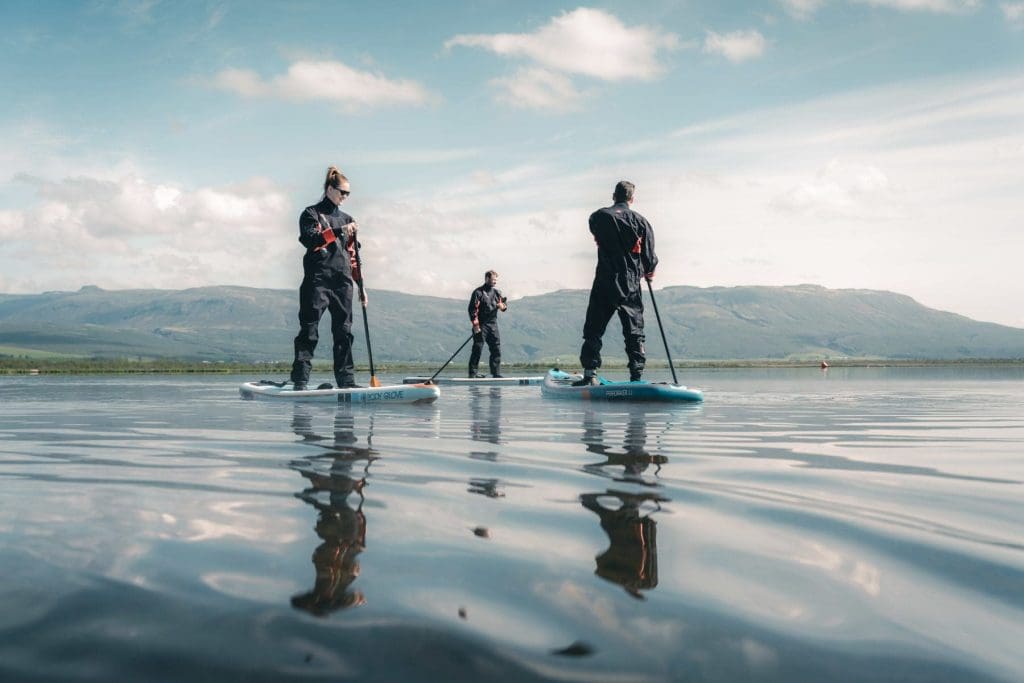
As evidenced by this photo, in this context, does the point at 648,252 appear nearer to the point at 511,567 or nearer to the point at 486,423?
the point at 486,423

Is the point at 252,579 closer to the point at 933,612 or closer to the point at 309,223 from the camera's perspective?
the point at 933,612

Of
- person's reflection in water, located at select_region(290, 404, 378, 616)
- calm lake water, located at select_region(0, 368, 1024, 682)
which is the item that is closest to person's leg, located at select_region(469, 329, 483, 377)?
person's reflection in water, located at select_region(290, 404, 378, 616)

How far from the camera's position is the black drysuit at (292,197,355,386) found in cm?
1553

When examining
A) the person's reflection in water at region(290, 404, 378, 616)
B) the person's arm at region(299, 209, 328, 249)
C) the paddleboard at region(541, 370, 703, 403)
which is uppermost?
the person's arm at region(299, 209, 328, 249)

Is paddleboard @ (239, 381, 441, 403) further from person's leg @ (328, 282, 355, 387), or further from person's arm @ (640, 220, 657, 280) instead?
person's arm @ (640, 220, 657, 280)

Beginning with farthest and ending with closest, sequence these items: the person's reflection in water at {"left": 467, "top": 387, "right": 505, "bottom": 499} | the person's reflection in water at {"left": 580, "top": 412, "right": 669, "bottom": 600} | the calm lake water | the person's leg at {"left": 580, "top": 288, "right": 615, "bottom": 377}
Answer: the person's leg at {"left": 580, "top": 288, "right": 615, "bottom": 377} → the person's reflection in water at {"left": 467, "top": 387, "right": 505, "bottom": 499} → the person's reflection in water at {"left": 580, "top": 412, "right": 669, "bottom": 600} → the calm lake water

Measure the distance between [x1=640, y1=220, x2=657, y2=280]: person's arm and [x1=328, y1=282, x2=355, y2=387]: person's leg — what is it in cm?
583

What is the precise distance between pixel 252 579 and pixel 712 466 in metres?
4.21

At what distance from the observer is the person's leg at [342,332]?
15.7 metres

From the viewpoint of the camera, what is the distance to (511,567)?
321cm

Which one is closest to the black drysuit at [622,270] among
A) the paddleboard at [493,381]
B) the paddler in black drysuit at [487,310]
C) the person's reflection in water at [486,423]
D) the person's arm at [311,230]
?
the person's reflection in water at [486,423]

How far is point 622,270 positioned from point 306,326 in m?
6.20

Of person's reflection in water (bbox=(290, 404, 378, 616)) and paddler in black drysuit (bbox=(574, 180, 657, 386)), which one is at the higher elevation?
paddler in black drysuit (bbox=(574, 180, 657, 386))

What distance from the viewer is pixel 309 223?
49.9 ft
